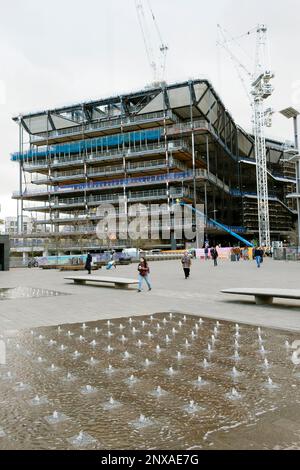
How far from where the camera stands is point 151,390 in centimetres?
447

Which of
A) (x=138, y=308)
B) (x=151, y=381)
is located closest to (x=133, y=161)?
(x=138, y=308)

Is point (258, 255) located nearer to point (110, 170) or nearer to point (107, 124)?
point (110, 170)

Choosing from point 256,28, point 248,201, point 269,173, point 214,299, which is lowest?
point 214,299

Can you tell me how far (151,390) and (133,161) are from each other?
71.0 metres

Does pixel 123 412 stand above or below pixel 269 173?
below

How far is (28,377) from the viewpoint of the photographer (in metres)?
5.05

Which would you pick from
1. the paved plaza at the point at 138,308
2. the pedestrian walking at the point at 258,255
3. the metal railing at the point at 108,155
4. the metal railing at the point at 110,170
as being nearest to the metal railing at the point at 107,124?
the metal railing at the point at 108,155

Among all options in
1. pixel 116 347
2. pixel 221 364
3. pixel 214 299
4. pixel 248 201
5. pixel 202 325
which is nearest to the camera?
pixel 221 364

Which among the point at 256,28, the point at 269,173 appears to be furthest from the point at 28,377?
the point at 256,28

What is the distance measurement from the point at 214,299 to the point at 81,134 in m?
69.2

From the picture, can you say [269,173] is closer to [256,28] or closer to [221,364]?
[256,28]

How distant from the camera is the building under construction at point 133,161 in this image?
2687 inches

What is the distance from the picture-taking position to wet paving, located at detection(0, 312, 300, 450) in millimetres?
3324

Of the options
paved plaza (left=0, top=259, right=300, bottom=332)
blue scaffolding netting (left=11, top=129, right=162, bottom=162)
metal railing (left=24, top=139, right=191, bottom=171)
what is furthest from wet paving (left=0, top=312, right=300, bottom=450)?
blue scaffolding netting (left=11, top=129, right=162, bottom=162)
